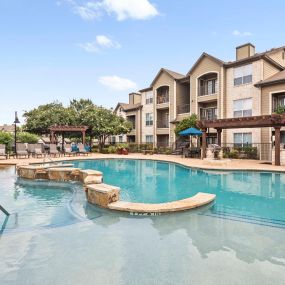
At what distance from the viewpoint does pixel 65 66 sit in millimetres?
26672

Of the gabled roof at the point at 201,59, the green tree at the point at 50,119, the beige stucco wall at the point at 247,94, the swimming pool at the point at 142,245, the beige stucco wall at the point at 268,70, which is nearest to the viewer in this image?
the swimming pool at the point at 142,245

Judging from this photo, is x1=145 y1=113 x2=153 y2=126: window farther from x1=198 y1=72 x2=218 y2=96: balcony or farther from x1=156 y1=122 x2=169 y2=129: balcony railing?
x1=198 y1=72 x2=218 y2=96: balcony

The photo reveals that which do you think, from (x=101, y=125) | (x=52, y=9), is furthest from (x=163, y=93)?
(x=52, y=9)

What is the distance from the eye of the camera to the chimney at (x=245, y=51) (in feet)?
76.8

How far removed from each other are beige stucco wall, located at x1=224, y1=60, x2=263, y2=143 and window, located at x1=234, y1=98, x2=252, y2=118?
0.37 meters

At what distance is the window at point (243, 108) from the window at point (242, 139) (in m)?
1.88

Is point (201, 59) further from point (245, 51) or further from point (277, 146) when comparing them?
point (277, 146)

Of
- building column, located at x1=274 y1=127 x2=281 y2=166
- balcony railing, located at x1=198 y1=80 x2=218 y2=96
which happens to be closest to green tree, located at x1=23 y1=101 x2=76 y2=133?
balcony railing, located at x1=198 y1=80 x2=218 y2=96

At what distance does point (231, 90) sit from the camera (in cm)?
2381

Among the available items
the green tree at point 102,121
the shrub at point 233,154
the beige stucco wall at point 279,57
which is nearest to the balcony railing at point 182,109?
the green tree at point 102,121

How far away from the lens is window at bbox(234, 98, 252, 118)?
883 inches

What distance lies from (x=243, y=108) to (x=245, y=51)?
5.78m

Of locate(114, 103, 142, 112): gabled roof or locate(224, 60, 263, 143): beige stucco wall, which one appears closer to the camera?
locate(224, 60, 263, 143): beige stucco wall

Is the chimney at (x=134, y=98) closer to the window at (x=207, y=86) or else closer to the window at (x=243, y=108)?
the window at (x=207, y=86)
